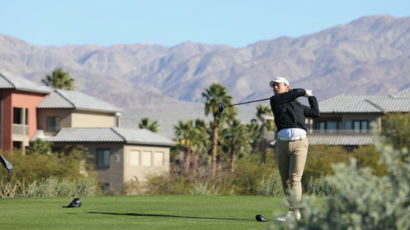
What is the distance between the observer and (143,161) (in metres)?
84.3

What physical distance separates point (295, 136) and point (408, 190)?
21.5 feet

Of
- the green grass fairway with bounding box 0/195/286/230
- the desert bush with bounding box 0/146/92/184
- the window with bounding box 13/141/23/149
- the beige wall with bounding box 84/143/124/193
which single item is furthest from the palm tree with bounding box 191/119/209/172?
the green grass fairway with bounding box 0/195/286/230

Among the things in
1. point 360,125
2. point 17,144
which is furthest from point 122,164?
point 360,125

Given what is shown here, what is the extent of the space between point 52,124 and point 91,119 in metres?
5.89

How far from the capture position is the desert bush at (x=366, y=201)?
619 centimetres

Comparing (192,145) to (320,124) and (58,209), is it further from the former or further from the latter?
(58,209)

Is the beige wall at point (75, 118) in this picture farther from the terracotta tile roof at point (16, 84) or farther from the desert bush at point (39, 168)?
the desert bush at point (39, 168)

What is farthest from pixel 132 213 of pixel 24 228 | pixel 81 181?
pixel 81 181

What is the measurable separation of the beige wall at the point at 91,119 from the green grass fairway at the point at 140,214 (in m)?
64.1

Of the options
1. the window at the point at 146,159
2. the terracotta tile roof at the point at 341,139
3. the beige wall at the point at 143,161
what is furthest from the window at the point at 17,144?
the terracotta tile roof at the point at 341,139

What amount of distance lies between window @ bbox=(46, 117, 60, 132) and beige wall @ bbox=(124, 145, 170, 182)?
6.39m

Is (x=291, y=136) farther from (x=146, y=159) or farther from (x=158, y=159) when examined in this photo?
(x=158, y=159)

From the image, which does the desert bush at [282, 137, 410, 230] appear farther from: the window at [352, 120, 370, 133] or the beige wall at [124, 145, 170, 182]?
the window at [352, 120, 370, 133]

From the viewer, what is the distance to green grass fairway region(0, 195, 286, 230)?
13.1 meters
